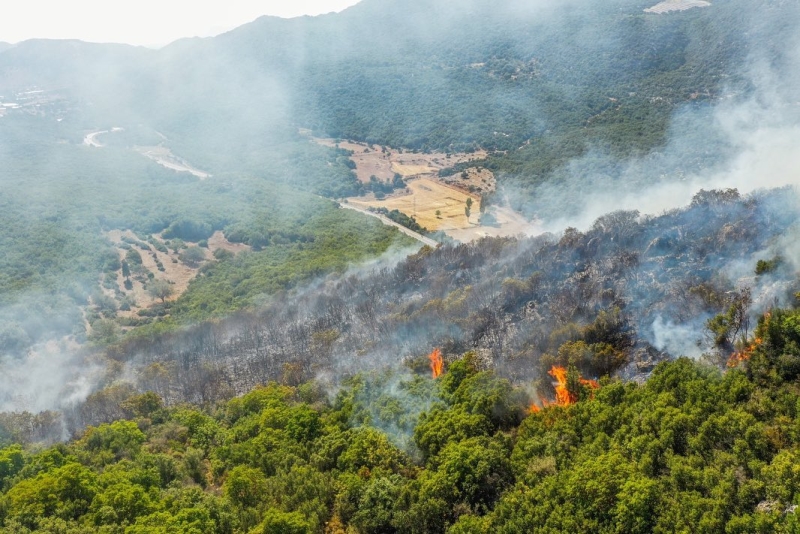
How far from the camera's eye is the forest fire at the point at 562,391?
31.0 metres

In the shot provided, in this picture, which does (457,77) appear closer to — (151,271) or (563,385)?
(151,271)

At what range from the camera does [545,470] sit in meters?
25.8

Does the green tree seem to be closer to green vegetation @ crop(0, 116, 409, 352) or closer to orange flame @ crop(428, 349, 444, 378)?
green vegetation @ crop(0, 116, 409, 352)

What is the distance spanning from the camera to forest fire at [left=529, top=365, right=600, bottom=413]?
31.0m

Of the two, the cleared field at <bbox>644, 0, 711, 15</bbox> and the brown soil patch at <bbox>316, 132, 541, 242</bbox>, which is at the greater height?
the cleared field at <bbox>644, 0, 711, 15</bbox>

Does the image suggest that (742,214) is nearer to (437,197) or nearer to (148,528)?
(148,528)

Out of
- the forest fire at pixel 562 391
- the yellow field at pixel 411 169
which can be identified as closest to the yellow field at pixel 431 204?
the yellow field at pixel 411 169

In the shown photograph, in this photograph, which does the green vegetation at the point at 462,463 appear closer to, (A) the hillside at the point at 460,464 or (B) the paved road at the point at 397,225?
(A) the hillside at the point at 460,464

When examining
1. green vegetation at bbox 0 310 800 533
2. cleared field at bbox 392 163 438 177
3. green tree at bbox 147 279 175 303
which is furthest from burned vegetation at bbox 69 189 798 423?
cleared field at bbox 392 163 438 177

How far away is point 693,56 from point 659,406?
10451 centimetres

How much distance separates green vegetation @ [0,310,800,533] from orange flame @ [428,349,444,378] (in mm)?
2177

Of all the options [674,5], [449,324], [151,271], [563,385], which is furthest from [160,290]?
[674,5]

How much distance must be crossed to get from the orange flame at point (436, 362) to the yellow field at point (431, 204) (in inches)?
1798

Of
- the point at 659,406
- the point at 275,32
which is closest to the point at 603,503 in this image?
the point at 659,406
